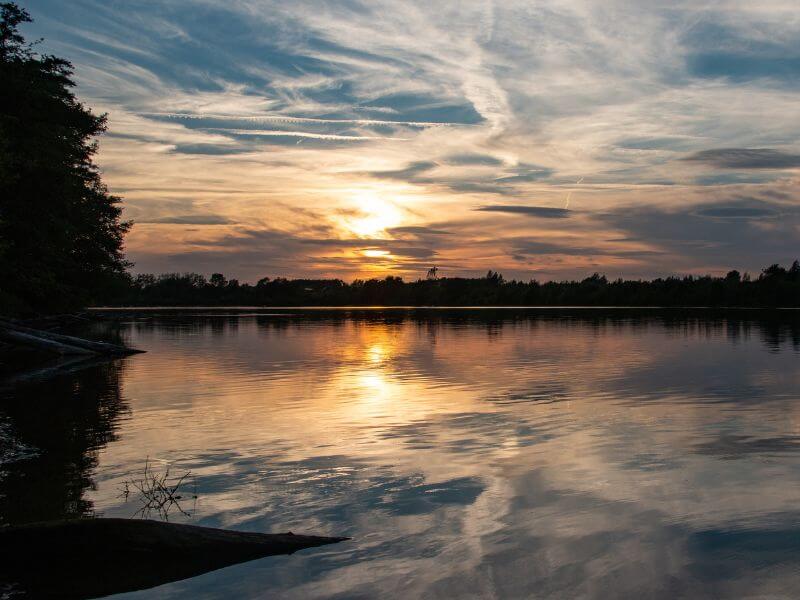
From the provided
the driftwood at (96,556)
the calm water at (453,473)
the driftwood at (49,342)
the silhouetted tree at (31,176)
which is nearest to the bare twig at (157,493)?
the calm water at (453,473)

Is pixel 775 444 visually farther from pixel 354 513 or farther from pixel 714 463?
pixel 354 513

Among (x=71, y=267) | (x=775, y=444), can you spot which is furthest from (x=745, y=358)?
(x=71, y=267)

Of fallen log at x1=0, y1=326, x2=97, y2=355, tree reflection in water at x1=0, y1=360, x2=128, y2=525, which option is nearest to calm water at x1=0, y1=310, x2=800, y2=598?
tree reflection in water at x1=0, y1=360, x2=128, y2=525

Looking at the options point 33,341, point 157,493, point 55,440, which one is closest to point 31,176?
point 33,341

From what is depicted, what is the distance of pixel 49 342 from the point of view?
45375 mm

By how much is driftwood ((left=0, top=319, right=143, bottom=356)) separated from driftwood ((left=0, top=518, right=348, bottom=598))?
123 ft

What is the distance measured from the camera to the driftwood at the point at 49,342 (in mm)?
42909

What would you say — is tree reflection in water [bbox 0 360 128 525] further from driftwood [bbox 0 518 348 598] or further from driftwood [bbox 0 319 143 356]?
driftwood [bbox 0 319 143 356]

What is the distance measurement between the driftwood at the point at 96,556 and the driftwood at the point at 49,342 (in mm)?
37495

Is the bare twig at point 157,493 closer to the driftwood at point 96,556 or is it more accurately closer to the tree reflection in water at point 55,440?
the tree reflection in water at point 55,440

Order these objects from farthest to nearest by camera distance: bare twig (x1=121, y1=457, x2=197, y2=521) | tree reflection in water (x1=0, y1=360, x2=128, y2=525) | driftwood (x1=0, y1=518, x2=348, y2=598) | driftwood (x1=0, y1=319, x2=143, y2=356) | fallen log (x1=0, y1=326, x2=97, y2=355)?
1. driftwood (x1=0, y1=319, x2=143, y2=356)
2. fallen log (x1=0, y1=326, x2=97, y2=355)
3. tree reflection in water (x1=0, y1=360, x2=128, y2=525)
4. bare twig (x1=121, y1=457, x2=197, y2=521)
5. driftwood (x1=0, y1=518, x2=348, y2=598)

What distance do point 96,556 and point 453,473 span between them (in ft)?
28.3

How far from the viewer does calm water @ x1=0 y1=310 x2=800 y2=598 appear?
34.8 ft

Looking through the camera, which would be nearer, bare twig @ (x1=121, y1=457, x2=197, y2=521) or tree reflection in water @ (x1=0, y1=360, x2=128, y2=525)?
bare twig @ (x1=121, y1=457, x2=197, y2=521)
